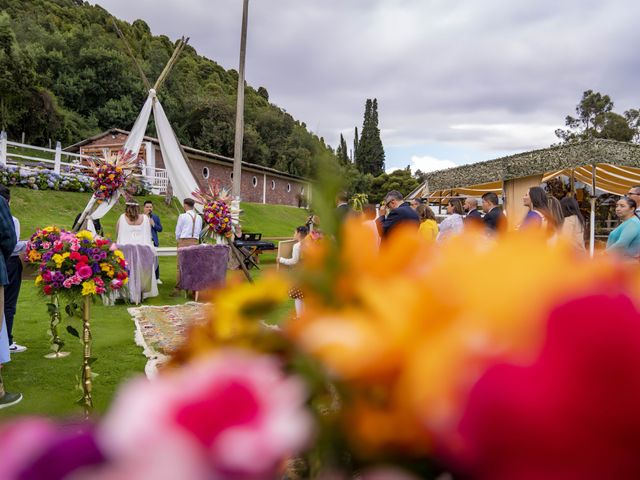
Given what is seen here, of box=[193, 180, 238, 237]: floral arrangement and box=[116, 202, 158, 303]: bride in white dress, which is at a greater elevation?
box=[193, 180, 238, 237]: floral arrangement

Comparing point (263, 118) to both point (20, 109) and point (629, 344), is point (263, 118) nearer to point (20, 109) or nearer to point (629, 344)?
point (20, 109)

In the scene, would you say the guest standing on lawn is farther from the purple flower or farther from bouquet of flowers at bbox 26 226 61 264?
the purple flower

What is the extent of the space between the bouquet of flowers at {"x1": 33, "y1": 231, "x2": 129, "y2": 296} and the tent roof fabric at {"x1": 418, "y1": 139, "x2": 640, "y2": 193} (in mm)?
7816

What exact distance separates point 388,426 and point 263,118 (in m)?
47.5

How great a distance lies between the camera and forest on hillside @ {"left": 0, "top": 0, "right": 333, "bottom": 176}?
96.3 feet

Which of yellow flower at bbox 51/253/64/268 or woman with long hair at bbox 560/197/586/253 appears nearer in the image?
yellow flower at bbox 51/253/64/268

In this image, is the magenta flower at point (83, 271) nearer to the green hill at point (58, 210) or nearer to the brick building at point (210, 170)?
the green hill at point (58, 210)

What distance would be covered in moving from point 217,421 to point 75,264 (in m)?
4.08

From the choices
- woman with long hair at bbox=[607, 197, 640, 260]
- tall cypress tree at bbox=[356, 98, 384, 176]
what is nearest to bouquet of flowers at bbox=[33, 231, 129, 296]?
woman with long hair at bbox=[607, 197, 640, 260]

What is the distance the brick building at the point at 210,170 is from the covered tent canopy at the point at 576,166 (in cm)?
942

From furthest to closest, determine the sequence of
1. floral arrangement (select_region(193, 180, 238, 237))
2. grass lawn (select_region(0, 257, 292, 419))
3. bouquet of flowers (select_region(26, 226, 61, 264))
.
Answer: floral arrangement (select_region(193, 180, 238, 237)) → bouquet of flowers (select_region(26, 226, 61, 264)) → grass lawn (select_region(0, 257, 292, 419))

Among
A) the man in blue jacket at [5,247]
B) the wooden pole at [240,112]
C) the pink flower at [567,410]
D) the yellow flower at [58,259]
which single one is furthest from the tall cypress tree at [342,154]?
the wooden pole at [240,112]

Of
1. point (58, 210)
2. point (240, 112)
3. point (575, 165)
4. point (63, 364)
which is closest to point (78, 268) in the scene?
point (63, 364)

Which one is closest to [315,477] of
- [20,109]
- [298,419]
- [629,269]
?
[298,419]
